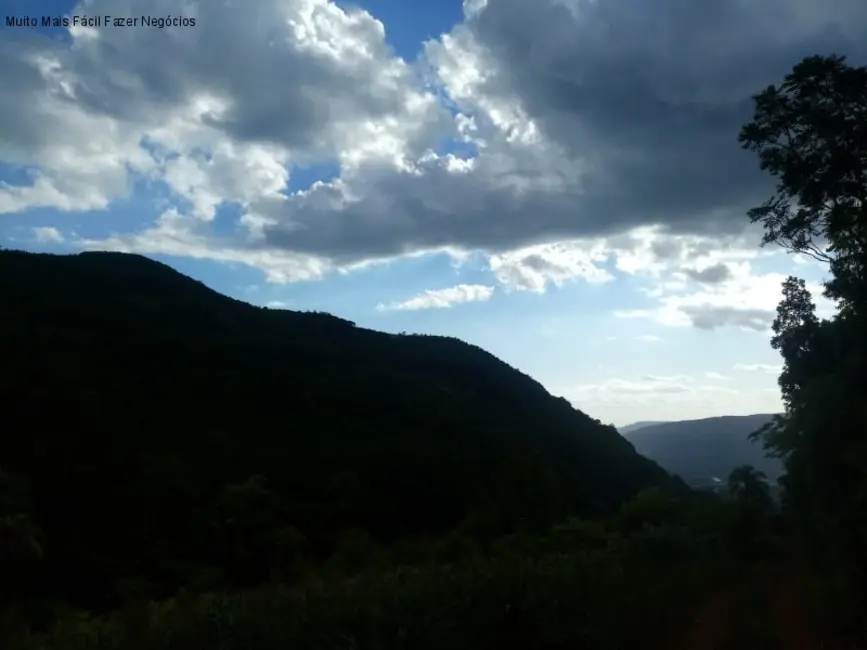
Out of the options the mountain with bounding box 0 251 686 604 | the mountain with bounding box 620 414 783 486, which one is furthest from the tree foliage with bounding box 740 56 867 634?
the mountain with bounding box 620 414 783 486

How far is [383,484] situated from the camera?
4516 centimetres

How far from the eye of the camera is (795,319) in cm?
1714

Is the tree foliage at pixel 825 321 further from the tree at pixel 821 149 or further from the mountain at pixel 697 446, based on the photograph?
the mountain at pixel 697 446

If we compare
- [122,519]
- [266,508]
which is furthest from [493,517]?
[122,519]

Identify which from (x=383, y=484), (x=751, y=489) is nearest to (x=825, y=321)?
(x=751, y=489)

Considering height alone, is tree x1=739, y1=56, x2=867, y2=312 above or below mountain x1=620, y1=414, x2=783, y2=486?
above

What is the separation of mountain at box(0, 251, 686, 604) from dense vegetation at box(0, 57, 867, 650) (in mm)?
177

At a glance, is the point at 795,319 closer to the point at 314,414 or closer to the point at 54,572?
the point at 54,572

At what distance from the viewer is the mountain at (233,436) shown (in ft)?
101

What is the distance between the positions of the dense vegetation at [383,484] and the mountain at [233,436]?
0.18 meters

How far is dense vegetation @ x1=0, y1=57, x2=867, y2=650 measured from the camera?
26.5 feet

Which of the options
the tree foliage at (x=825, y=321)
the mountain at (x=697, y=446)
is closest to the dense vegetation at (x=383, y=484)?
the tree foliage at (x=825, y=321)

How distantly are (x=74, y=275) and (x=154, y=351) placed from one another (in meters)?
13.9

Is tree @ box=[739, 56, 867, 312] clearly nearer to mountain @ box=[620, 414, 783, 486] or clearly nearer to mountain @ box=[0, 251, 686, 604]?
mountain @ box=[0, 251, 686, 604]
